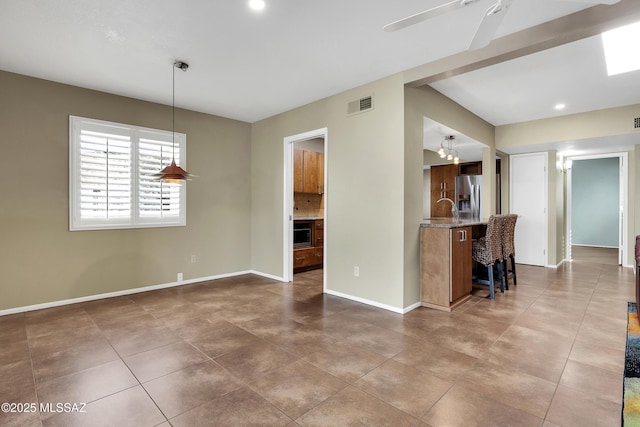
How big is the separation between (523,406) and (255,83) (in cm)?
387

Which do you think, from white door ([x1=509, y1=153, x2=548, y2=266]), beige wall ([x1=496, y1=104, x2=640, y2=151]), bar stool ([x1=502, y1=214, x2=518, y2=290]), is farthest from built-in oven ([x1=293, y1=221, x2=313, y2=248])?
white door ([x1=509, y1=153, x2=548, y2=266])

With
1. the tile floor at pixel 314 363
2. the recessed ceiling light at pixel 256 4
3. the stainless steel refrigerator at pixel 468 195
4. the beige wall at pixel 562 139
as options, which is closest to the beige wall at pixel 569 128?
the beige wall at pixel 562 139

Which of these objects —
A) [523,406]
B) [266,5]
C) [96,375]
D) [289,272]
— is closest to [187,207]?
[289,272]

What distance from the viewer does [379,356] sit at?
2.46m

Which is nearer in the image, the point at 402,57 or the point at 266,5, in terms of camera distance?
the point at 266,5

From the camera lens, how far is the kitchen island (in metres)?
3.52

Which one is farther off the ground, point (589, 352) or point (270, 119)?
point (270, 119)

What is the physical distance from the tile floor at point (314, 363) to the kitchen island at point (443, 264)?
220mm

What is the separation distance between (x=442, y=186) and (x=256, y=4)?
670 centimetres

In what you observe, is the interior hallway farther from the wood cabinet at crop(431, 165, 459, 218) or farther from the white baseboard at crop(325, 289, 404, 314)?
the white baseboard at crop(325, 289, 404, 314)

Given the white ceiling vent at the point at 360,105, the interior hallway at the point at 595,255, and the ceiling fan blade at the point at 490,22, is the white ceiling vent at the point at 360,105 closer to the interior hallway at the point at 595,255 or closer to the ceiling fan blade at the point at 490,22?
the ceiling fan blade at the point at 490,22

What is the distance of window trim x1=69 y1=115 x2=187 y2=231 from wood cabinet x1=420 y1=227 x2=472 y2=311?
351cm

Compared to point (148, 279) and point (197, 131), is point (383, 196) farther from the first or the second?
point (148, 279)

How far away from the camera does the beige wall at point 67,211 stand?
3.44 metres
